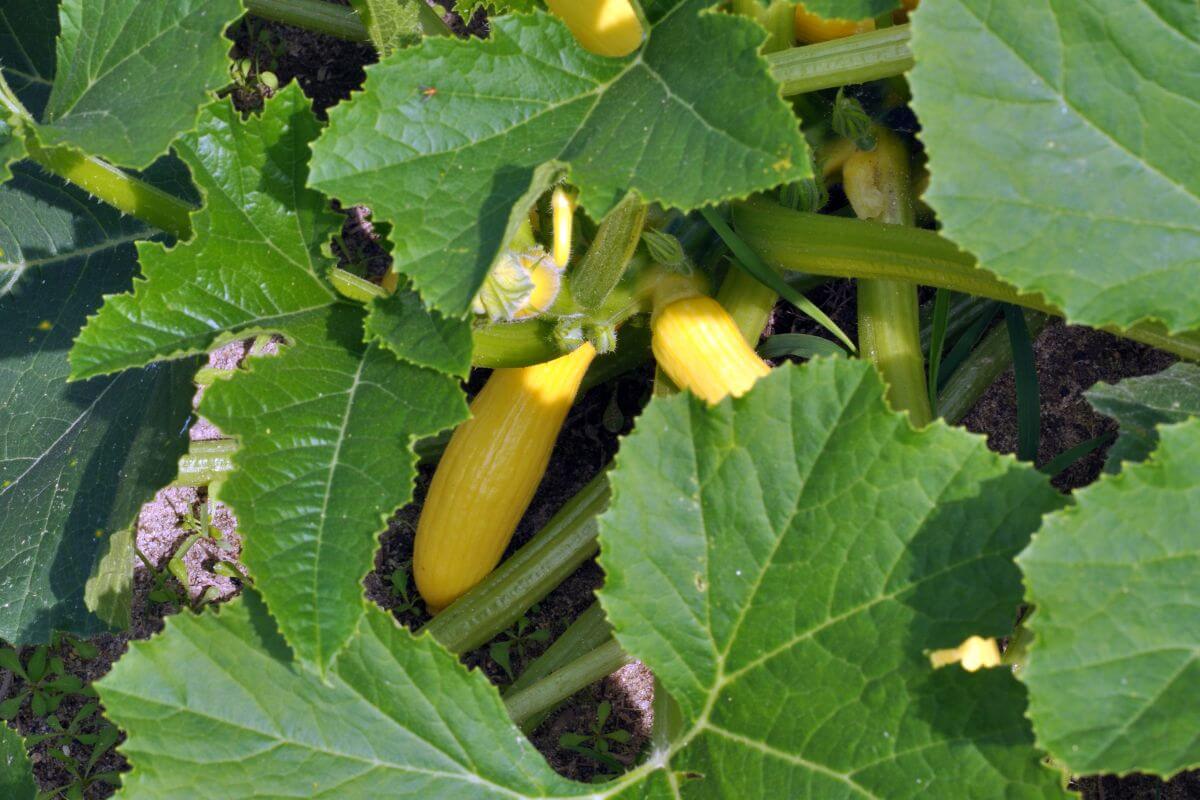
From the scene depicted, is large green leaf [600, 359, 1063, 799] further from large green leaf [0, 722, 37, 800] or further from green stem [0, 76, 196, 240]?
large green leaf [0, 722, 37, 800]

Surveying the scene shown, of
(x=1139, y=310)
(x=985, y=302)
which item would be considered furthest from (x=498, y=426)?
(x=1139, y=310)

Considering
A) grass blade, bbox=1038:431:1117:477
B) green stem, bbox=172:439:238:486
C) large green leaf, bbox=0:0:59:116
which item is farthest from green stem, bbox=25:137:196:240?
grass blade, bbox=1038:431:1117:477

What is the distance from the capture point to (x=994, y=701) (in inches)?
55.5

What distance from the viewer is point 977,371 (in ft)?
7.48

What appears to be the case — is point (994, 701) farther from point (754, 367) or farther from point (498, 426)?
point (498, 426)

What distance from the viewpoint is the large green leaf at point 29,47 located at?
2111mm

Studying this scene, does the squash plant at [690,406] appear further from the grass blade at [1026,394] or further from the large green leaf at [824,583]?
the grass blade at [1026,394]

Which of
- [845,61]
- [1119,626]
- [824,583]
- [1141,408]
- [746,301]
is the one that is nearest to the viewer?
[1119,626]

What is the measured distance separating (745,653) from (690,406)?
324mm

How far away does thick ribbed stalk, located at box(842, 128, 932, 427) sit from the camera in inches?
78.5

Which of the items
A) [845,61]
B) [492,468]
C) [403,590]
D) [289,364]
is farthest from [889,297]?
[403,590]

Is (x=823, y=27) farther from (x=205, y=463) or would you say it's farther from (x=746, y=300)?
(x=205, y=463)

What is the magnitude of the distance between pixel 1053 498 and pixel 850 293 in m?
1.12

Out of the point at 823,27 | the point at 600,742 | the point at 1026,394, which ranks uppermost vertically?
the point at 823,27
